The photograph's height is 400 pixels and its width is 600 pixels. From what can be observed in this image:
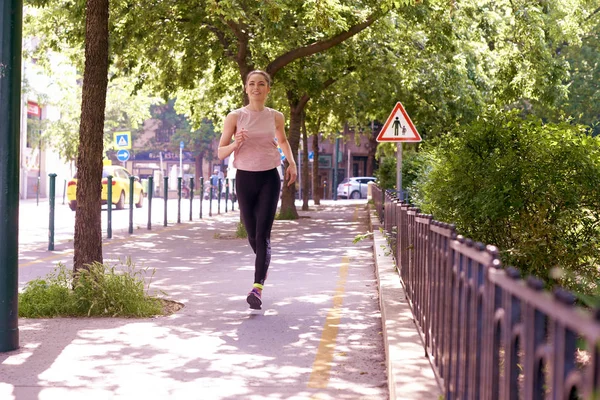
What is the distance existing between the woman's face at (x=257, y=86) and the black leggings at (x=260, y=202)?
2.18 feet

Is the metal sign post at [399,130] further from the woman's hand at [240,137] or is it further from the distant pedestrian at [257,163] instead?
the woman's hand at [240,137]

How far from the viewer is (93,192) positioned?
8.60 metres

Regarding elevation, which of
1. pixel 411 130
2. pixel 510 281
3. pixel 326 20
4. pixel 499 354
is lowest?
pixel 499 354

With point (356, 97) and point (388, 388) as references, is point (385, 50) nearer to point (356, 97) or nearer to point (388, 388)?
point (356, 97)

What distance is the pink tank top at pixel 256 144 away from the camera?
8.36m

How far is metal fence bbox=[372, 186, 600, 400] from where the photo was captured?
79.9 inches

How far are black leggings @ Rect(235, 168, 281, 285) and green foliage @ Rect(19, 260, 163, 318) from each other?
97 centimetres

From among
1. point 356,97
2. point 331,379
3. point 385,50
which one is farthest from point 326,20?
point 356,97

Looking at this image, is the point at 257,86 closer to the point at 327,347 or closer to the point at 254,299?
the point at 254,299

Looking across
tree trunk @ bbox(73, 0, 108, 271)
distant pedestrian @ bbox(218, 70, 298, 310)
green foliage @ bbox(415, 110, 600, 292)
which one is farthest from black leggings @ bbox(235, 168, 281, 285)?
green foliage @ bbox(415, 110, 600, 292)

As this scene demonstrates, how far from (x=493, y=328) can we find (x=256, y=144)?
18.1 ft

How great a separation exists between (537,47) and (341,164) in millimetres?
58224

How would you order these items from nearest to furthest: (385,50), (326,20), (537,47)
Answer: (326,20) < (537,47) < (385,50)

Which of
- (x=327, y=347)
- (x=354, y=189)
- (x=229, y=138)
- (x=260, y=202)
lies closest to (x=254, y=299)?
(x=260, y=202)
